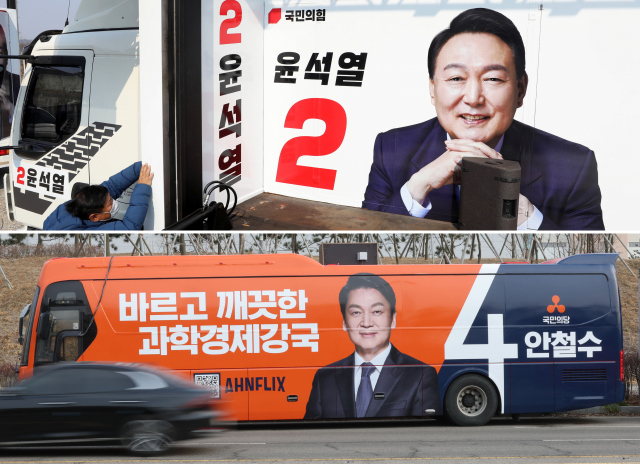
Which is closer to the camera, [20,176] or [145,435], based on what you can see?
[145,435]

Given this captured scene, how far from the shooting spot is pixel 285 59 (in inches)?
465

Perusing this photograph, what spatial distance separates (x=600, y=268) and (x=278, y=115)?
21.1ft

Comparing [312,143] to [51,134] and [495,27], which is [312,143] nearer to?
[495,27]

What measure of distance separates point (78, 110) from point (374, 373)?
6.03 m

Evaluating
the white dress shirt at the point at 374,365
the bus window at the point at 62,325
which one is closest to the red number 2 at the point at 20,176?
the bus window at the point at 62,325

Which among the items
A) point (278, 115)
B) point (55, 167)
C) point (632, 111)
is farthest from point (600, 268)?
point (55, 167)

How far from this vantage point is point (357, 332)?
9.75 m

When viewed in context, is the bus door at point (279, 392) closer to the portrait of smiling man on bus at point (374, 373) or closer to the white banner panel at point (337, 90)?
the portrait of smiling man on bus at point (374, 373)

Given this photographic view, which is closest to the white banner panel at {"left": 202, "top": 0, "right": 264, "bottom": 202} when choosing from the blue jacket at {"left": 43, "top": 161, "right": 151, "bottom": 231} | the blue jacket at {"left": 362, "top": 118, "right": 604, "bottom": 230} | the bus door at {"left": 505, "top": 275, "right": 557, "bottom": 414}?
the blue jacket at {"left": 43, "top": 161, "right": 151, "bottom": 231}

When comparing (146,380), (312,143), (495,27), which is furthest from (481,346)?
(495,27)

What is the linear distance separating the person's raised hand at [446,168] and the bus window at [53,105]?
575 centimetres

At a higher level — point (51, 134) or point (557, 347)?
point (51, 134)

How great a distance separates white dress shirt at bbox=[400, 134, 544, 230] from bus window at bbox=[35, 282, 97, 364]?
5.69m

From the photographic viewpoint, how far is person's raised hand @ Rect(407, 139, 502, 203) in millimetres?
10664
